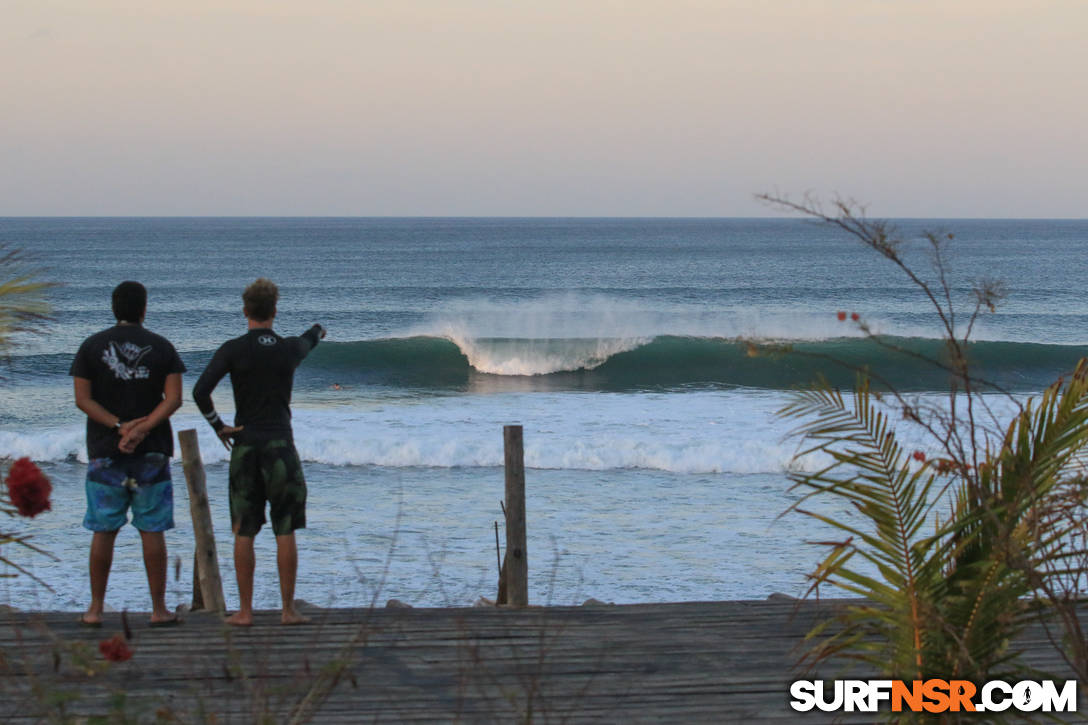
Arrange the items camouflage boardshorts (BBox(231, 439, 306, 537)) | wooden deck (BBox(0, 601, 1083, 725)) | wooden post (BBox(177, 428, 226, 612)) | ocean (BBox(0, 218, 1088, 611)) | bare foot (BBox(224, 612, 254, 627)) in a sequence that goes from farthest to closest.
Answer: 1. ocean (BBox(0, 218, 1088, 611))
2. wooden post (BBox(177, 428, 226, 612))
3. bare foot (BBox(224, 612, 254, 627))
4. camouflage boardshorts (BBox(231, 439, 306, 537))
5. wooden deck (BBox(0, 601, 1083, 725))

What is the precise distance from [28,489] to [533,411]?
15.7 m

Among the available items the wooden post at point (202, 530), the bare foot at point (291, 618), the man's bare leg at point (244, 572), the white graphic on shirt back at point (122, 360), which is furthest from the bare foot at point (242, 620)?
the white graphic on shirt back at point (122, 360)

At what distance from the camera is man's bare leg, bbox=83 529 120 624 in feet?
16.5

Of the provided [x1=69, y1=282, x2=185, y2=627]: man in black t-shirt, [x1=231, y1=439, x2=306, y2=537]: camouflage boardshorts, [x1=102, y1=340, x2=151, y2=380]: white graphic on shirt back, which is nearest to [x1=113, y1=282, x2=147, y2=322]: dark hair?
[x1=69, y1=282, x2=185, y2=627]: man in black t-shirt

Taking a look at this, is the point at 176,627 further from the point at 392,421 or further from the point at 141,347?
the point at 392,421

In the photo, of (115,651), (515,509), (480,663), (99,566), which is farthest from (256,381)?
(115,651)

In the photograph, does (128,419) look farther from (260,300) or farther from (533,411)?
(533,411)

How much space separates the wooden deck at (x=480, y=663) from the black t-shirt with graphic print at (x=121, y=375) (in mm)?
868

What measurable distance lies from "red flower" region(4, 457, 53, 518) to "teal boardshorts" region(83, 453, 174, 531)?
7.91ft

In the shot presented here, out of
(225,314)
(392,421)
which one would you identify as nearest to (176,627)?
(392,421)

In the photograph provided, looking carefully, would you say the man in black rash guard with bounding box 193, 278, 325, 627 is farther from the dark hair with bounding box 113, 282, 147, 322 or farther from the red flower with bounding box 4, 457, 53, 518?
the red flower with bounding box 4, 457, 53, 518

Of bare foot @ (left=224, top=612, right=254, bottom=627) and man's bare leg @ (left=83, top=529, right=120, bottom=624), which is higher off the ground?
man's bare leg @ (left=83, top=529, right=120, bottom=624)

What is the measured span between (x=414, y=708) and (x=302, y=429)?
40.0 feet

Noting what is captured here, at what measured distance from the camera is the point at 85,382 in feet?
16.1
